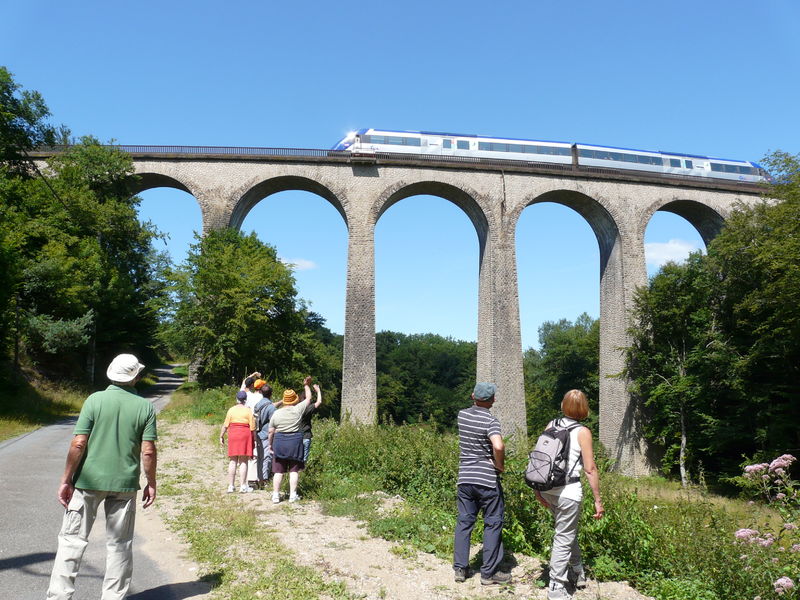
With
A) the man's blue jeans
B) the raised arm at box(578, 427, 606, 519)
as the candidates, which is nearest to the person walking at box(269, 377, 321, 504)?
the man's blue jeans

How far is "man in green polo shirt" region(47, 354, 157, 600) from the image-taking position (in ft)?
11.3

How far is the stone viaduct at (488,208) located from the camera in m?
23.0

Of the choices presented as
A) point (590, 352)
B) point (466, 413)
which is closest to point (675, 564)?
point (466, 413)

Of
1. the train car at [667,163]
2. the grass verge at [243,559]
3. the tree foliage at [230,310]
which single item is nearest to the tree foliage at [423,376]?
the tree foliage at [230,310]

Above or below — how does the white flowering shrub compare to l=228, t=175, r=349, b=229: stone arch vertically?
below

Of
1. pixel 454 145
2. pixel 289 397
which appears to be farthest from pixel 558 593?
pixel 454 145

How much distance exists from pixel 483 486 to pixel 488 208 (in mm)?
21103

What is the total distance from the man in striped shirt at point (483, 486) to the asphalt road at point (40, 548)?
2.01 metres

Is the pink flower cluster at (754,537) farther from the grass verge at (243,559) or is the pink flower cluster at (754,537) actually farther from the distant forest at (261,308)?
the distant forest at (261,308)

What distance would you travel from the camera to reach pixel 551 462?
390 cm

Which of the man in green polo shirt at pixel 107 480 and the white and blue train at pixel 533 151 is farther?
the white and blue train at pixel 533 151

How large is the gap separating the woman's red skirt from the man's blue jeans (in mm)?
3940

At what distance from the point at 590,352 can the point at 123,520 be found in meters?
39.1

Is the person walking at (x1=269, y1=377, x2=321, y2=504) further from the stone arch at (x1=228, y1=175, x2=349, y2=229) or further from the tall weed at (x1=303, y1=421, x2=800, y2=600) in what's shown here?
the stone arch at (x1=228, y1=175, x2=349, y2=229)
